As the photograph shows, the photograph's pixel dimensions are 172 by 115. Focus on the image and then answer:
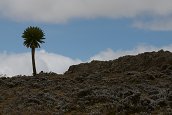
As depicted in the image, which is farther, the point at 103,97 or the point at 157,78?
the point at 157,78

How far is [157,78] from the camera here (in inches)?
1697

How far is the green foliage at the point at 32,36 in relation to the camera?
62.4 m

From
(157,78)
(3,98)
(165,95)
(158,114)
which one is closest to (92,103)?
(165,95)

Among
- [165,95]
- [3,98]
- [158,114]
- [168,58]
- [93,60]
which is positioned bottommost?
[158,114]

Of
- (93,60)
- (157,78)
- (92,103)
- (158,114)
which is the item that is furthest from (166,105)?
(93,60)

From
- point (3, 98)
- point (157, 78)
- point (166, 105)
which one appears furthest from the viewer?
point (157, 78)

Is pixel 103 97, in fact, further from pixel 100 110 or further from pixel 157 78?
pixel 157 78

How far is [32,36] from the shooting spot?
207ft

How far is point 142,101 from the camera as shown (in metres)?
21.0

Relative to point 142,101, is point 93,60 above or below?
above

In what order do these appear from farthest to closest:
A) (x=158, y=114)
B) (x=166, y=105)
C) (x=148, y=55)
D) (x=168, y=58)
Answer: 1. (x=148, y=55)
2. (x=168, y=58)
3. (x=166, y=105)
4. (x=158, y=114)

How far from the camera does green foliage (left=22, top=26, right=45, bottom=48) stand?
6242 cm

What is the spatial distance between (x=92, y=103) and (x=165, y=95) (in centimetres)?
438

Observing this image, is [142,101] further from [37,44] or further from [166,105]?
[37,44]
